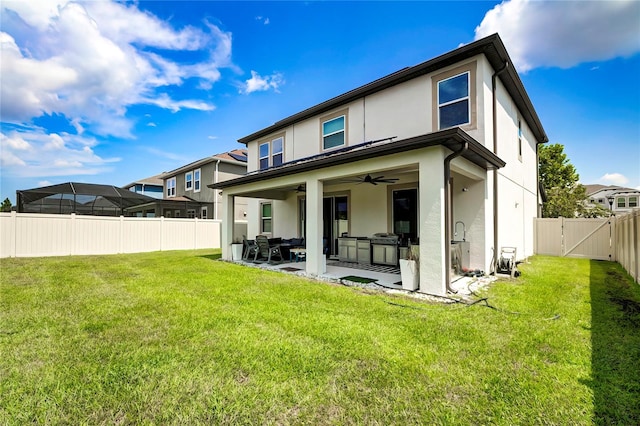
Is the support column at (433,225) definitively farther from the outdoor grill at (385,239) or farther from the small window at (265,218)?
the small window at (265,218)

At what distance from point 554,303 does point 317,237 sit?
210 inches

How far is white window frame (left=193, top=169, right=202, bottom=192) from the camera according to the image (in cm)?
2195

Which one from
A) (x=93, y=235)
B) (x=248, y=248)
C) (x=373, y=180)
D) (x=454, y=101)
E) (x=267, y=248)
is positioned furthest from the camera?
(x=93, y=235)

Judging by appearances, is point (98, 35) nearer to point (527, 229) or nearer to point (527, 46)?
point (527, 46)

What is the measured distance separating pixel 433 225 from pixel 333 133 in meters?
6.42

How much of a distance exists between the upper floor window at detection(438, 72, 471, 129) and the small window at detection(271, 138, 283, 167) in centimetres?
757

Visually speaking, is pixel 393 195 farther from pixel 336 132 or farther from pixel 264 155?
pixel 264 155

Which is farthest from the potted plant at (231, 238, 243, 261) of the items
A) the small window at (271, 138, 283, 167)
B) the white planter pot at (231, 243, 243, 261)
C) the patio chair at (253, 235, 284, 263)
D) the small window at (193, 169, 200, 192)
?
the small window at (193, 169, 200, 192)

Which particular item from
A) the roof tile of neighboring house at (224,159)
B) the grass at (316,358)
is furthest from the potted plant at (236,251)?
the roof tile of neighboring house at (224,159)

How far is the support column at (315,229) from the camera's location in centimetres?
797

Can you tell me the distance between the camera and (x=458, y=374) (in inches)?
115

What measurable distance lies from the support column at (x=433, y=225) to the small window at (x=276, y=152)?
28.5 feet

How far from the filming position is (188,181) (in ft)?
76.5

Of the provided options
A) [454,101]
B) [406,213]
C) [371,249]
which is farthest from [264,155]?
[454,101]
